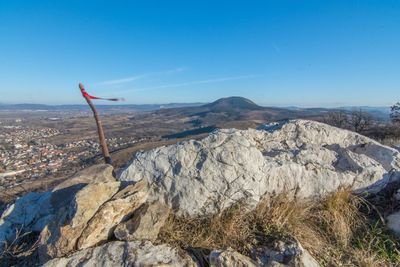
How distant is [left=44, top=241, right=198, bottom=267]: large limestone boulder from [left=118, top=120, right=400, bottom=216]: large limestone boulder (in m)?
0.86

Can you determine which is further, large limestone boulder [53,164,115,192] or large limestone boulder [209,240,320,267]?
large limestone boulder [53,164,115,192]

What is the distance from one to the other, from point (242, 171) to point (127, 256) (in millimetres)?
2358

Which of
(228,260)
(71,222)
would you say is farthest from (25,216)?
(228,260)

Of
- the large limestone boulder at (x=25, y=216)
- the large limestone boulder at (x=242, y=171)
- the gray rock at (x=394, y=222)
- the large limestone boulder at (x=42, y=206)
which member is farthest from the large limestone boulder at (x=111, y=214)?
the gray rock at (x=394, y=222)

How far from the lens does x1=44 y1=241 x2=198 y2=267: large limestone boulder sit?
3625 mm

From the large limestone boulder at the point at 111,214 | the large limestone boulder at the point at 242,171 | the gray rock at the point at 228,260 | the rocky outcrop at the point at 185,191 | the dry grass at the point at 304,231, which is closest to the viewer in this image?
the gray rock at the point at 228,260

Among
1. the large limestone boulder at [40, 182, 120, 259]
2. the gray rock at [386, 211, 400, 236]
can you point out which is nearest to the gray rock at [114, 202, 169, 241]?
the large limestone boulder at [40, 182, 120, 259]

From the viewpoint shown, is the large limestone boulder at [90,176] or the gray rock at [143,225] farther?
the large limestone boulder at [90,176]

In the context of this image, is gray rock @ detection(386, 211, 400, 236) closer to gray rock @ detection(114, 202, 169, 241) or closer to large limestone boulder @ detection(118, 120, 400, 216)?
large limestone boulder @ detection(118, 120, 400, 216)

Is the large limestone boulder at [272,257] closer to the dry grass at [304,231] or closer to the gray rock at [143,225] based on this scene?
the dry grass at [304,231]

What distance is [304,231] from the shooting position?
15.1ft

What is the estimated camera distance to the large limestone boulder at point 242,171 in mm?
4725

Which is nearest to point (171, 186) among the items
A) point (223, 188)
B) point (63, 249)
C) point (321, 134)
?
point (223, 188)

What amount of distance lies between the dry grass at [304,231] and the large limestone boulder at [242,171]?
0.22 metres
